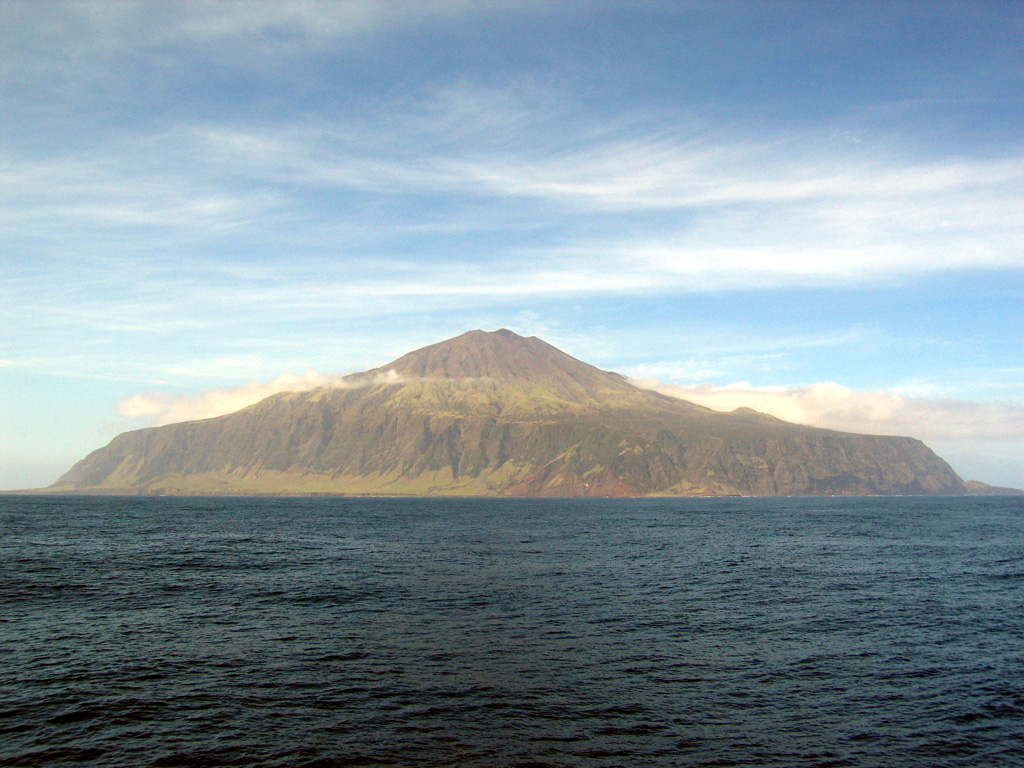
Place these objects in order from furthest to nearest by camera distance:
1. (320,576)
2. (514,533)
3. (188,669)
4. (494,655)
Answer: (514,533) → (320,576) → (494,655) → (188,669)

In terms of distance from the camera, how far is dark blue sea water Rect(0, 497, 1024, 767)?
28125 mm

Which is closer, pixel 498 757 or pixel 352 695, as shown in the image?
pixel 498 757

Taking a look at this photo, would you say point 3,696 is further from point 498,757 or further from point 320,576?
point 320,576

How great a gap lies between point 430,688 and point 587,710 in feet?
25.8

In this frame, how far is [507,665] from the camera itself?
127 ft

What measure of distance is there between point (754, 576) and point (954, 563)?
32.3 metres

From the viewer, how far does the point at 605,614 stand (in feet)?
173

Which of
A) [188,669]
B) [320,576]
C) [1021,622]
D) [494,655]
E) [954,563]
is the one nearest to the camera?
[188,669]

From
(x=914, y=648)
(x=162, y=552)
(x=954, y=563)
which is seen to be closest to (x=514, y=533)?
(x=162, y=552)

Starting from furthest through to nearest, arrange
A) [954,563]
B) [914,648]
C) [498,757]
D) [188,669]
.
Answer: [954,563], [914,648], [188,669], [498,757]

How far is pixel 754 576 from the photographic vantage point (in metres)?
74.1

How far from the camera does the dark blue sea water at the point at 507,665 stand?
28.1 metres

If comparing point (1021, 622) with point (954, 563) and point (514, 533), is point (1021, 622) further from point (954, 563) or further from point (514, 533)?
point (514, 533)

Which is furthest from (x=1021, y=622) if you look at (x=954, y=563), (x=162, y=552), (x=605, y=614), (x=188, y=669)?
(x=162, y=552)
